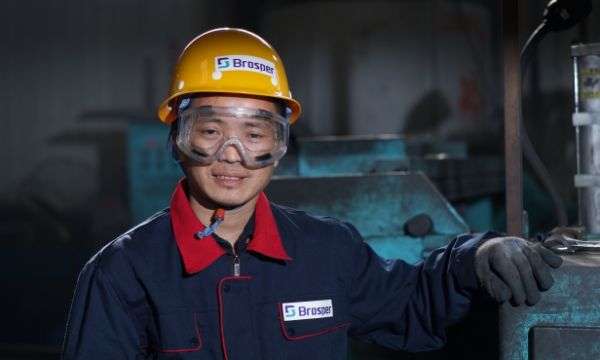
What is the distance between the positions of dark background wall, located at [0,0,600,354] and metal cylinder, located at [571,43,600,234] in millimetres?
3463

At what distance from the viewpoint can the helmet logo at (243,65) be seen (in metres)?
1.54

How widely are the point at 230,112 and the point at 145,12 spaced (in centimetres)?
430

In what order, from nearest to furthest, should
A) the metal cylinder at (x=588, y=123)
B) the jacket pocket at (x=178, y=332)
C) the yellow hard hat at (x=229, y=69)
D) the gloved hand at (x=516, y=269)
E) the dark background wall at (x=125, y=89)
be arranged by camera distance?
the gloved hand at (x=516, y=269) < the jacket pocket at (x=178, y=332) < the yellow hard hat at (x=229, y=69) < the metal cylinder at (x=588, y=123) < the dark background wall at (x=125, y=89)

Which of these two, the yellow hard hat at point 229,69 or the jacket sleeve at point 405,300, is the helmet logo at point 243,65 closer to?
the yellow hard hat at point 229,69

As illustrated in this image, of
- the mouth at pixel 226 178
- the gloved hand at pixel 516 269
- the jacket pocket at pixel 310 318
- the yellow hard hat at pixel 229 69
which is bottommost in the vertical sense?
the jacket pocket at pixel 310 318

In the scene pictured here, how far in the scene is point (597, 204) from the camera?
172cm

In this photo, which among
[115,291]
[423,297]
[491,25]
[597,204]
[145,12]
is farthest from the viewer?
[145,12]

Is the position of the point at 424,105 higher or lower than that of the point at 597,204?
higher

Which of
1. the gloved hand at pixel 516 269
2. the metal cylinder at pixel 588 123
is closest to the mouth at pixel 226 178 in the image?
the gloved hand at pixel 516 269

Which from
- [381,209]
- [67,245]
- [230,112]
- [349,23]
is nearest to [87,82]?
[67,245]

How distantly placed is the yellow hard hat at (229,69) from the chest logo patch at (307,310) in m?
0.41

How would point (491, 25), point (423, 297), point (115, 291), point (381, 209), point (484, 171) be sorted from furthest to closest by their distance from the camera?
point (491, 25) → point (484, 171) → point (381, 209) → point (423, 297) → point (115, 291)

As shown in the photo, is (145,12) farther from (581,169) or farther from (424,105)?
(581,169)

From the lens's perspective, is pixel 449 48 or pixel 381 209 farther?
pixel 449 48
